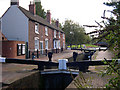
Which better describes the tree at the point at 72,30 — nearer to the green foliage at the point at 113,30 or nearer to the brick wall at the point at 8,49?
the brick wall at the point at 8,49

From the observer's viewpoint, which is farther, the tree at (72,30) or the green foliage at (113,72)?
the tree at (72,30)

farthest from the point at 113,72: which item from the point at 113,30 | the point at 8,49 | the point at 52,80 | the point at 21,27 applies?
the point at 21,27

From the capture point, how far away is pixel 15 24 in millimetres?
19422

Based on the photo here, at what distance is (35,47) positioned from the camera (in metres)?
20.5

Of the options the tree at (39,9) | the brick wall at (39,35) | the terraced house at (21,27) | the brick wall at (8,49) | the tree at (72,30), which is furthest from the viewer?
the tree at (39,9)

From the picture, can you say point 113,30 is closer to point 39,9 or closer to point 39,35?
point 39,35

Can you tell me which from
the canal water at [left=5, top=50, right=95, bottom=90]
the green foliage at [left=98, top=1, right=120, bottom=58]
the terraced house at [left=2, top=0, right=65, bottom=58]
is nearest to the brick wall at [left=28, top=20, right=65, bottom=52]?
the terraced house at [left=2, top=0, right=65, bottom=58]

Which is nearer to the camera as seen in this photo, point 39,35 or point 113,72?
point 113,72

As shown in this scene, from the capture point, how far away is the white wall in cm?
1864

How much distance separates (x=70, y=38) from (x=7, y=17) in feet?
96.8

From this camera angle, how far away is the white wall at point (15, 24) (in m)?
18.6

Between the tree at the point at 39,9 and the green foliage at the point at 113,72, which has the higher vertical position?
the tree at the point at 39,9

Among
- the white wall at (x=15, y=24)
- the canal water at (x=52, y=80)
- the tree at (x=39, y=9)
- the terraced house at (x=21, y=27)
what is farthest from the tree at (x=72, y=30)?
the canal water at (x=52, y=80)

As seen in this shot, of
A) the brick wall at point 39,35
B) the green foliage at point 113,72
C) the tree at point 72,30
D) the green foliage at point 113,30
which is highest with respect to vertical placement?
the tree at point 72,30
